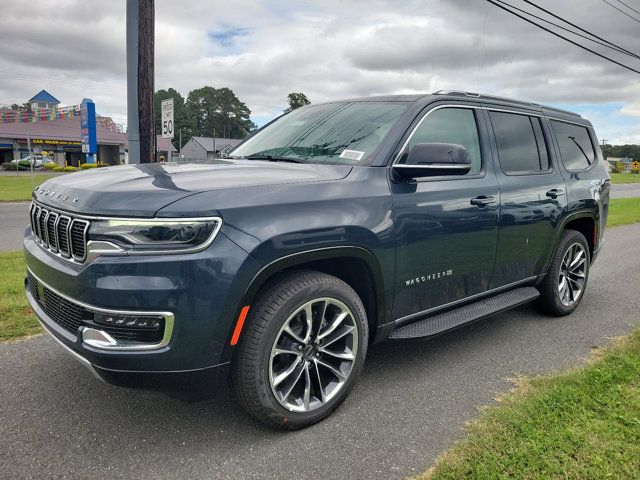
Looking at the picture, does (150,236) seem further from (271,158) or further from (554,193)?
(554,193)

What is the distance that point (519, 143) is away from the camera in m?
4.33

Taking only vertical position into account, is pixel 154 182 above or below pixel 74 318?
above

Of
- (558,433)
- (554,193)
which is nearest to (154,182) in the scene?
(558,433)

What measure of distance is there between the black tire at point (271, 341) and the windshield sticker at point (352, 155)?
0.83m

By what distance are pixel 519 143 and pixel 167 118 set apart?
641cm

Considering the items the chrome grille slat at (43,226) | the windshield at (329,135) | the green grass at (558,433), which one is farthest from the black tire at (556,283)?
the chrome grille slat at (43,226)

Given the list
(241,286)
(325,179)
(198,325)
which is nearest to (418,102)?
(325,179)

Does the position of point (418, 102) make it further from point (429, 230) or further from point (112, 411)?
point (112, 411)

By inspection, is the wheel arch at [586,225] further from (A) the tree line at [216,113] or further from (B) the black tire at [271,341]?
(A) the tree line at [216,113]

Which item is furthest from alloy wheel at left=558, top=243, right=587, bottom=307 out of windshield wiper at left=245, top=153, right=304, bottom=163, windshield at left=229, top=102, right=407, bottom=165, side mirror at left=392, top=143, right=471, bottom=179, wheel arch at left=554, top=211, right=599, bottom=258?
windshield wiper at left=245, top=153, right=304, bottom=163

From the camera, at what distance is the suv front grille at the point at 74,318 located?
236 centimetres

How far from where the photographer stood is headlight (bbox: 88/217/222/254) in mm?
2336

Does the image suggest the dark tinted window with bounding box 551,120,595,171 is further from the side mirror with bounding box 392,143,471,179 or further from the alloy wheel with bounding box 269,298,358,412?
the alloy wheel with bounding box 269,298,358,412

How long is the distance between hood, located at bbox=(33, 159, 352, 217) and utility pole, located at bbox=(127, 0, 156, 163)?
456 cm
